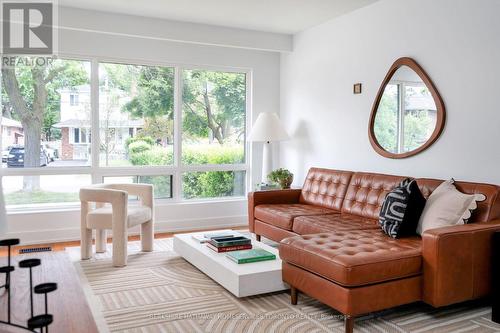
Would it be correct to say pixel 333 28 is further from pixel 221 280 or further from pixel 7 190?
pixel 7 190

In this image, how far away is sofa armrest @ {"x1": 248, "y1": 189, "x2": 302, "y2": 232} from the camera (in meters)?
4.65

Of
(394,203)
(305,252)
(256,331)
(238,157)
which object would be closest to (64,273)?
(256,331)

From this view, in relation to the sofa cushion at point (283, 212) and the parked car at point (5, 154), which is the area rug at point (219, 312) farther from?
the parked car at point (5, 154)

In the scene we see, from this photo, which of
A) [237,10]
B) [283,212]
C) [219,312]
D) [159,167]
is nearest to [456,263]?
[219,312]

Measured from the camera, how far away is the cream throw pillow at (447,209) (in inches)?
116

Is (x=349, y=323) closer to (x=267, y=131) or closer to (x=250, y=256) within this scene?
(x=250, y=256)

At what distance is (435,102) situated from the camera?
3705mm

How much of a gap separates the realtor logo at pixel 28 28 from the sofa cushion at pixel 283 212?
2.87 metres

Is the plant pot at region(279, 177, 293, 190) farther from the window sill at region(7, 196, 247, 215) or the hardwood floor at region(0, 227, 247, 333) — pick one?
the hardwood floor at region(0, 227, 247, 333)

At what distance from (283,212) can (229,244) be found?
87 centimetres

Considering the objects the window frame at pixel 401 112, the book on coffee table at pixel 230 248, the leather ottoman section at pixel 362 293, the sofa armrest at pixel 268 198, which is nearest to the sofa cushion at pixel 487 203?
the leather ottoman section at pixel 362 293

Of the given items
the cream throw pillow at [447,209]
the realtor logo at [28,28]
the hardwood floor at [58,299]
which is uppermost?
the realtor logo at [28,28]

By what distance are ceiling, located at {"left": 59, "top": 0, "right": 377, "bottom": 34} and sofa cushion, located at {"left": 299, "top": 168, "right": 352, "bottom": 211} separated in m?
1.70

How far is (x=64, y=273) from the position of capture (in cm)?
340
